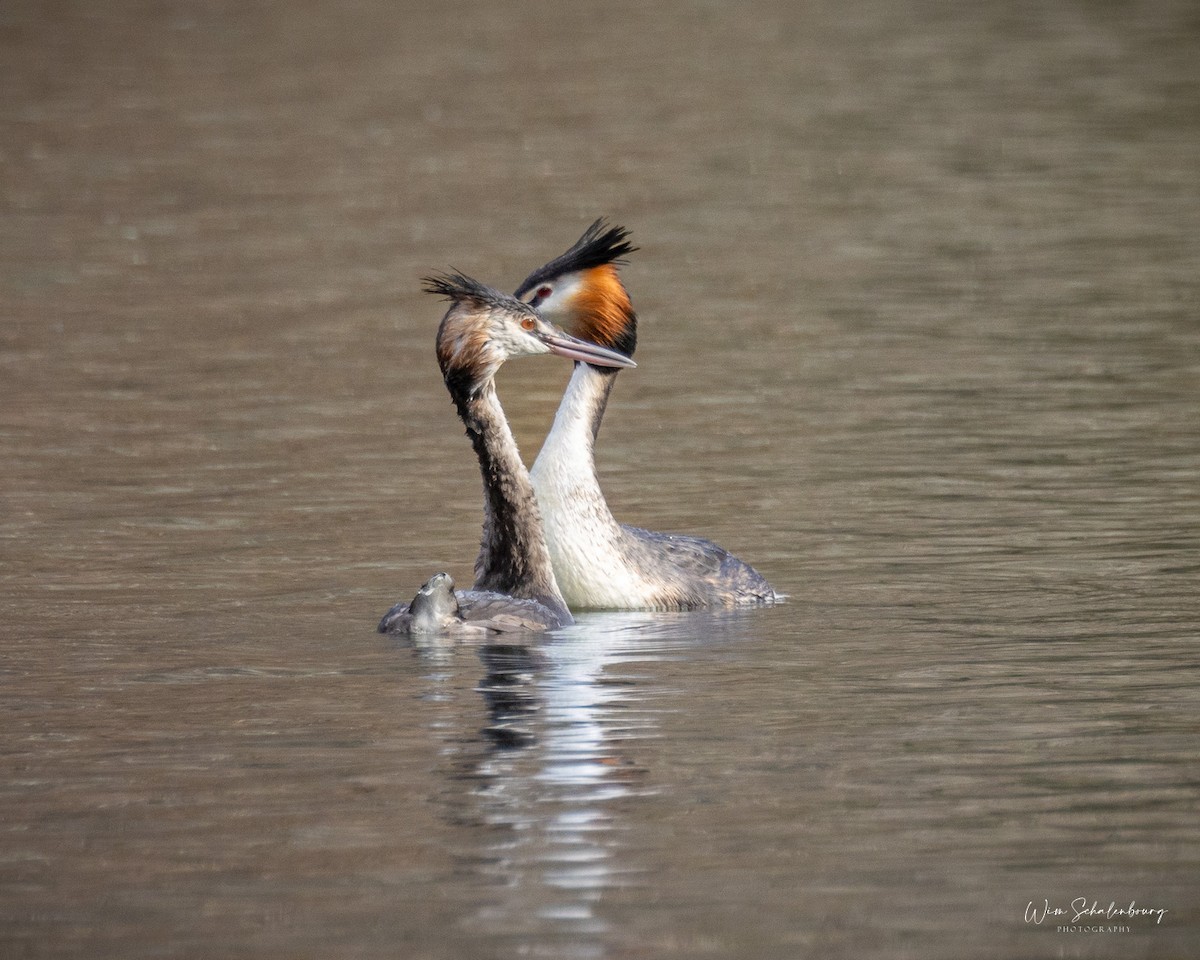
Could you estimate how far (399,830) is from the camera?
306 inches

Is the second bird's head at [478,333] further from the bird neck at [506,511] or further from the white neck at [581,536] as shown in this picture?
the white neck at [581,536]

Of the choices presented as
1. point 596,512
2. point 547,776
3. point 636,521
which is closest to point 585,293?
point 596,512

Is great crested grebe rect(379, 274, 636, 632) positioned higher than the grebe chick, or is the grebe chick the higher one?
great crested grebe rect(379, 274, 636, 632)

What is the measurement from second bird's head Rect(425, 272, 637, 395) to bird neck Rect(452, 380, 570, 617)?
0.07m

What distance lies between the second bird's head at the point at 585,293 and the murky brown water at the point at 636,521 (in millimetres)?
Answer: 1290

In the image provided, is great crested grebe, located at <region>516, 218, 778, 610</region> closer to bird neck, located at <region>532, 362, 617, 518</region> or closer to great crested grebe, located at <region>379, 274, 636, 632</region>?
bird neck, located at <region>532, 362, 617, 518</region>

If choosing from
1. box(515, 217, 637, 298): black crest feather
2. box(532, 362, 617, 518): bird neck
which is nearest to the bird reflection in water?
box(532, 362, 617, 518): bird neck

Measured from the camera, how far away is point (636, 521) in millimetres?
13617

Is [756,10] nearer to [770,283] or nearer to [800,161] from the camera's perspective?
[800,161]

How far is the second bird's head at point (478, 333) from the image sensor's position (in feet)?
35.9

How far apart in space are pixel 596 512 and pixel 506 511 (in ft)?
2.05

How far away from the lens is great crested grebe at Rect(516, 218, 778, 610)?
1148cm

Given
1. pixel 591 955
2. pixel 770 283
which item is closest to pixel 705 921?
pixel 591 955

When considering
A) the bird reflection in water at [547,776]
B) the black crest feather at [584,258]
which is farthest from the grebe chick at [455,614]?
the black crest feather at [584,258]
